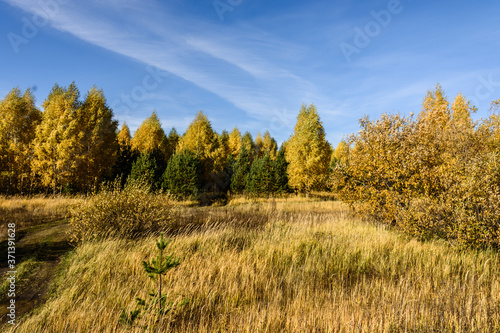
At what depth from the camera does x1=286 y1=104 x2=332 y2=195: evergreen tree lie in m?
24.8

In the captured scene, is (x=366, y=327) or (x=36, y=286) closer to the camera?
(x=366, y=327)

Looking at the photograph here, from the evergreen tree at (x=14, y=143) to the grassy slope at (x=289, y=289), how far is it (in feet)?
69.6

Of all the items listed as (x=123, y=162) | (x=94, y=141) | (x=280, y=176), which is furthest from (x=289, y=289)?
(x=123, y=162)

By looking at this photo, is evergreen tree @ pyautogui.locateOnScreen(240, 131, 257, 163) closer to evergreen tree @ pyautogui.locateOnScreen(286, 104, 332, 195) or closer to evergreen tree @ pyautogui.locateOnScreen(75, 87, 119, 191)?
evergreen tree @ pyautogui.locateOnScreen(286, 104, 332, 195)

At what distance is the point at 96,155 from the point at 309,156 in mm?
19890

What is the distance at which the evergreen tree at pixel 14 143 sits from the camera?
814 inches

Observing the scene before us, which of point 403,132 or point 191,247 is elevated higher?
point 403,132

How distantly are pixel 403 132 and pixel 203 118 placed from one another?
76.9ft

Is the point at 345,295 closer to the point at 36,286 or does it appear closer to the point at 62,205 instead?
the point at 36,286

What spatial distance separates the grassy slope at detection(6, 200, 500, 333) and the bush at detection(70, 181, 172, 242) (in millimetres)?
1048

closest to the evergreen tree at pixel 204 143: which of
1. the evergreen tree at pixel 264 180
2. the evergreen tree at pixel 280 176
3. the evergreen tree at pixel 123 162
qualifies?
the evergreen tree at pixel 264 180

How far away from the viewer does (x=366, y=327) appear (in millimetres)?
2611

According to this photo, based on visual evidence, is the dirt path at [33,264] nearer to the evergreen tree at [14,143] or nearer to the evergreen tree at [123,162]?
the evergreen tree at [14,143]

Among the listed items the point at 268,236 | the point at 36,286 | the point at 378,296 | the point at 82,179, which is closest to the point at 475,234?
the point at 378,296
